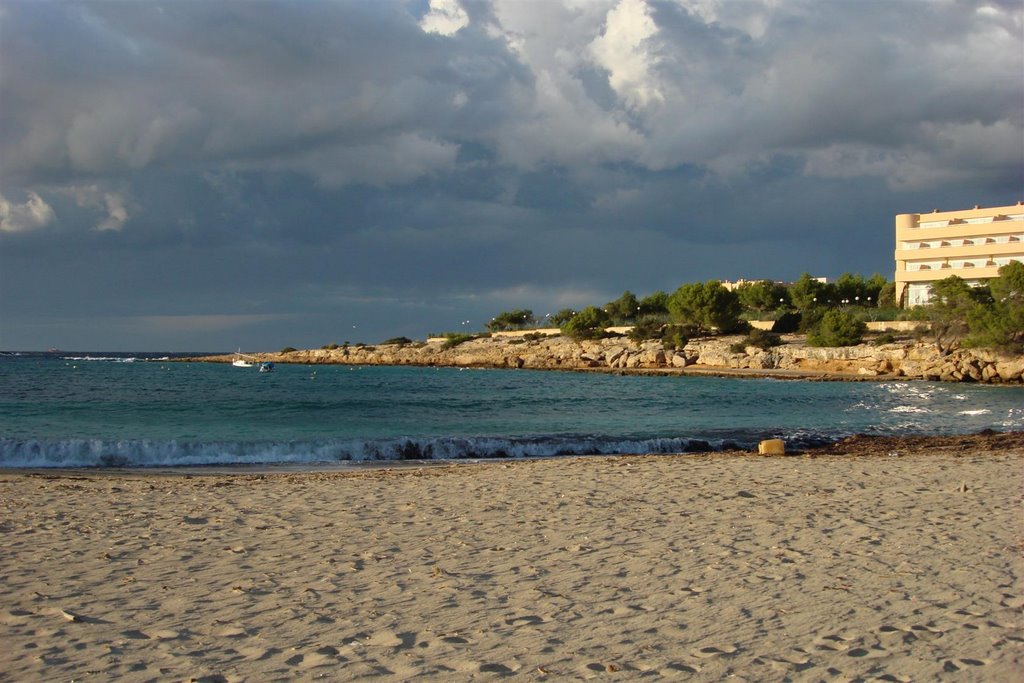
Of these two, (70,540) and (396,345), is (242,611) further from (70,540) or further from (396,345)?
(396,345)

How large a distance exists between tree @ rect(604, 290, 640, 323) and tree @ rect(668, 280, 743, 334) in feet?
62.8

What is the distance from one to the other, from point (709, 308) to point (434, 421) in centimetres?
6202

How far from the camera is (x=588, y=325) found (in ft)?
333

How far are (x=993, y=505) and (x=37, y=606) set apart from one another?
10.9m

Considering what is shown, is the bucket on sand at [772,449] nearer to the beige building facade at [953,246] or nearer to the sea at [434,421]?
the sea at [434,421]

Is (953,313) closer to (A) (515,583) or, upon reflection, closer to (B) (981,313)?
(B) (981,313)

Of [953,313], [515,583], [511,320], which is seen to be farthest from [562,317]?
[515,583]

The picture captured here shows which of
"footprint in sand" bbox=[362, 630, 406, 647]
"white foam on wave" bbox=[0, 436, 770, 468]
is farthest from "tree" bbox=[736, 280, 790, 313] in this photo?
"footprint in sand" bbox=[362, 630, 406, 647]

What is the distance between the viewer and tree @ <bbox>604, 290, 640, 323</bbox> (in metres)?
109

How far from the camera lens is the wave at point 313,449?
19369 mm

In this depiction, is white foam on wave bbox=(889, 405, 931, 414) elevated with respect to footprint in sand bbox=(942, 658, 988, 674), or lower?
lower

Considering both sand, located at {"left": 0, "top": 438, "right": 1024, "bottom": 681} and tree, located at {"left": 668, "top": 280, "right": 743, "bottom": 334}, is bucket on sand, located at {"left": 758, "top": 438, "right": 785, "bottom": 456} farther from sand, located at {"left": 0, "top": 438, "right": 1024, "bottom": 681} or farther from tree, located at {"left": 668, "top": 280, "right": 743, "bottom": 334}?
tree, located at {"left": 668, "top": 280, "right": 743, "bottom": 334}

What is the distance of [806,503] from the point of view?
1073 cm

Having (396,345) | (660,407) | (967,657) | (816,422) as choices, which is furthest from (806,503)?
(396,345)
